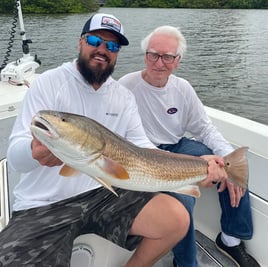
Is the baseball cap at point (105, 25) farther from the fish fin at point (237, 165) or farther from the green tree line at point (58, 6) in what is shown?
the green tree line at point (58, 6)

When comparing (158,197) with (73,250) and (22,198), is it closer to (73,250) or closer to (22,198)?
(73,250)

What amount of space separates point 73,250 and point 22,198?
43 cm

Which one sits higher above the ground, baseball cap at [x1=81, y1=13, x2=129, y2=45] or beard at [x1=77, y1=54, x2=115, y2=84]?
baseball cap at [x1=81, y1=13, x2=129, y2=45]

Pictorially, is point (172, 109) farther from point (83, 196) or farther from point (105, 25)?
point (83, 196)

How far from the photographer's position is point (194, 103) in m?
3.16

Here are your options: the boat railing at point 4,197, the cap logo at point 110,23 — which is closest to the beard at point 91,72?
the cap logo at point 110,23

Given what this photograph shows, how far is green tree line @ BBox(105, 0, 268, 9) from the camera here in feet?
172

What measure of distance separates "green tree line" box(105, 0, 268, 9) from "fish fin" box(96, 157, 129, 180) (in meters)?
53.2

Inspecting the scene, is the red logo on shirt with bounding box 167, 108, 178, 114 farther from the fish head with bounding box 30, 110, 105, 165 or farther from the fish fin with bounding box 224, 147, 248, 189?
the fish head with bounding box 30, 110, 105, 165

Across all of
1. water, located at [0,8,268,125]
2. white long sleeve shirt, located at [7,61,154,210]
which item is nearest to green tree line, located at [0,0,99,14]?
water, located at [0,8,268,125]

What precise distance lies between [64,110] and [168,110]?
3.37 ft

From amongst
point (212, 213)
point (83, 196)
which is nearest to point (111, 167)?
point (83, 196)

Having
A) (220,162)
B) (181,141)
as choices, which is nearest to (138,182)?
(220,162)

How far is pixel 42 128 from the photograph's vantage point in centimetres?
161
